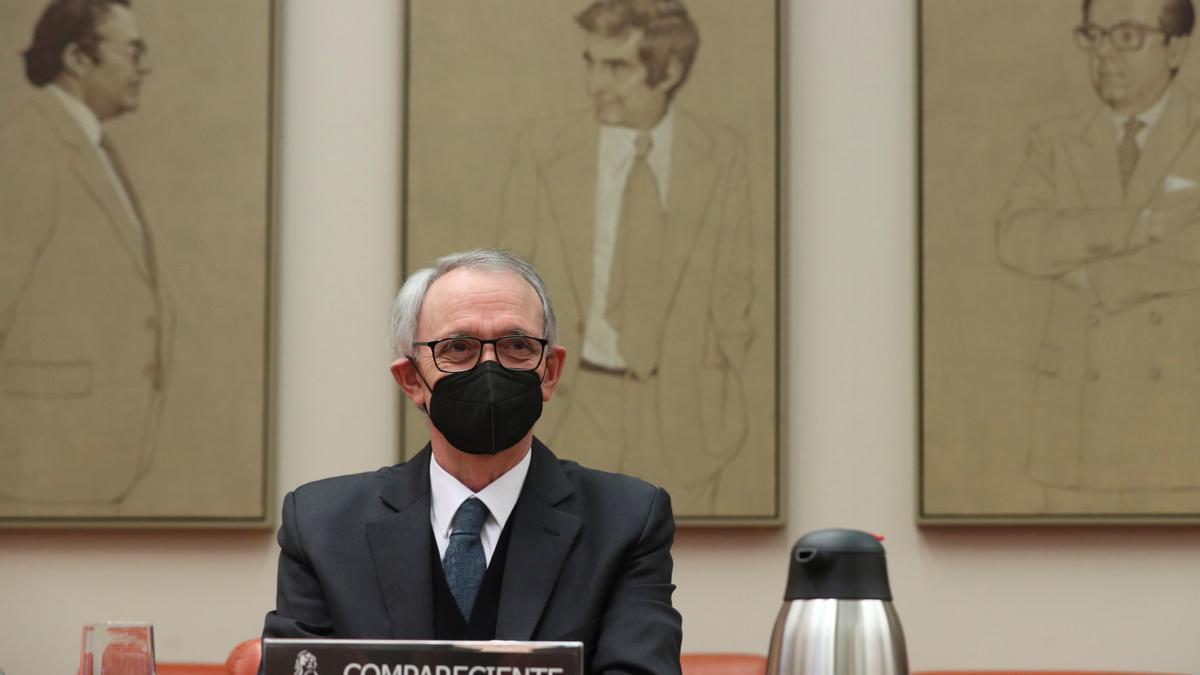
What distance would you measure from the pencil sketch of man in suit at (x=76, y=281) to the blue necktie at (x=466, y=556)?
2118 mm

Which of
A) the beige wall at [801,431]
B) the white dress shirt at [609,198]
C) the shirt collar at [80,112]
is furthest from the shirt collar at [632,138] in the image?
the shirt collar at [80,112]

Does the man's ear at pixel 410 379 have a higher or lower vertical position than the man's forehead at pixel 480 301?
lower

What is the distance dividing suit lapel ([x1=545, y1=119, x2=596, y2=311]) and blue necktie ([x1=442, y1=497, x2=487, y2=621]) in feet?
5.96

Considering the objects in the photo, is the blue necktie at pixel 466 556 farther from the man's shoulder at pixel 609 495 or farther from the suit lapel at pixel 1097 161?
the suit lapel at pixel 1097 161

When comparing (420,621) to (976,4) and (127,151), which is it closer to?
(127,151)

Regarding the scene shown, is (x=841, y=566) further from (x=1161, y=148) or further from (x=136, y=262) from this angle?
(x=136, y=262)

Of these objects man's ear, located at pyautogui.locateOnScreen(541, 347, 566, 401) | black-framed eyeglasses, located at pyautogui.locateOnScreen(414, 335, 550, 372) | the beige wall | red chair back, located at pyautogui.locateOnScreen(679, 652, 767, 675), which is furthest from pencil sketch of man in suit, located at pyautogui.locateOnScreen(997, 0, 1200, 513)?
black-framed eyeglasses, located at pyautogui.locateOnScreen(414, 335, 550, 372)

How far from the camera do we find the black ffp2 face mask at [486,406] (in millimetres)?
2695

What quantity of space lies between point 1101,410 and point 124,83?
3.38 m

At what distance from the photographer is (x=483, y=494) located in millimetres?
2830

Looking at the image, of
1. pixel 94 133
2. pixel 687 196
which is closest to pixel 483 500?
pixel 687 196

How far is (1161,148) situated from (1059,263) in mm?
491

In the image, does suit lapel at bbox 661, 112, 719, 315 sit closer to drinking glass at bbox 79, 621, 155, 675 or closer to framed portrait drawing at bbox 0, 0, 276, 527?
framed portrait drawing at bbox 0, 0, 276, 527

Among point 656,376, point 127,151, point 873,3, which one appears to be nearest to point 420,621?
point 656,376
